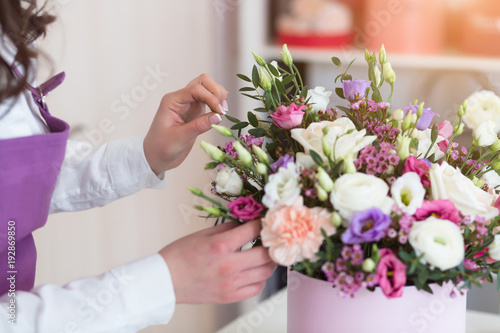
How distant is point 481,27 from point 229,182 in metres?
1.08

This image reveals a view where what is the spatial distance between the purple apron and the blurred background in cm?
57

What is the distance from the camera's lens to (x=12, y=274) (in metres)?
0.83

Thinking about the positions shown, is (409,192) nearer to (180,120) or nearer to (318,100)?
(318,100)

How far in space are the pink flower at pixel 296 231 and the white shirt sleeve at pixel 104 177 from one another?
16.7 inches

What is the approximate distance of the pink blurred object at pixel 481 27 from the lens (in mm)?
1450

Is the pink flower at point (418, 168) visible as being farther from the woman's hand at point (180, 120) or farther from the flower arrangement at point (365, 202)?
the woman's hand at point (180, 120)

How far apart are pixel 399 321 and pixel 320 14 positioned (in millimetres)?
1171

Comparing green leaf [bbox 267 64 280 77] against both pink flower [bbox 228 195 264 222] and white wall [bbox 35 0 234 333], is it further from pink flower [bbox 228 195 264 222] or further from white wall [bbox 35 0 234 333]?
white wall [bbox 35 0 234 333]

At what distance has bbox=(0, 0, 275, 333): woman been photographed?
618 mm

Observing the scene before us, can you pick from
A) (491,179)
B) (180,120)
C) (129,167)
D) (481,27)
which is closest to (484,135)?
(491,179)

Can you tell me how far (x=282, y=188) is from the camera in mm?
592

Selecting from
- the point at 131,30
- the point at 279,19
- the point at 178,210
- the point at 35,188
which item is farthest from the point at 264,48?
the point at 35,188

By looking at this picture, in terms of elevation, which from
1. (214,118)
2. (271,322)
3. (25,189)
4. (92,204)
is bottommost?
(271,322)

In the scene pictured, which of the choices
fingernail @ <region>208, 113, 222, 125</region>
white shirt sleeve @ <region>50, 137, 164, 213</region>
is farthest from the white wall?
fingernail @ <region>208, 113, 222, 125</region>
